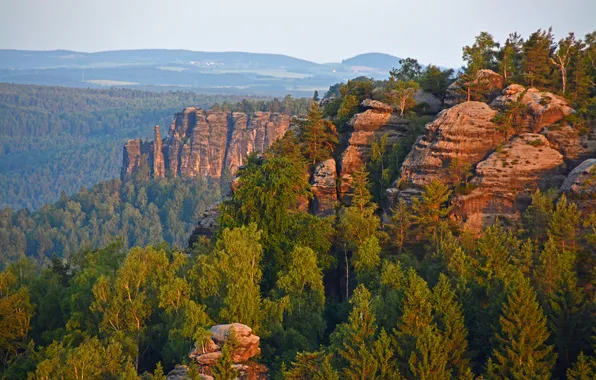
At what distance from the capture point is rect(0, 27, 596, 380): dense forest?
39281mm

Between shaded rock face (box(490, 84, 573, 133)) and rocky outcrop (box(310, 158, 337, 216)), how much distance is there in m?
11.9

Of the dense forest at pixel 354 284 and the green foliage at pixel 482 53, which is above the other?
the green foliage at pixel 482 53

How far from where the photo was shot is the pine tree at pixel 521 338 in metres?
37.6

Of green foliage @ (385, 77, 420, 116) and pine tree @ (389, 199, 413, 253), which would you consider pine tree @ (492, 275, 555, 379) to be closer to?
pine tree @ (389, 199, 413, 253)

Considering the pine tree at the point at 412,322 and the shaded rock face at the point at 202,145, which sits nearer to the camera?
the pine tree at the point at 412,322

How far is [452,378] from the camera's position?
38.7 meters

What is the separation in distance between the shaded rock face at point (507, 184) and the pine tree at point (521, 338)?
13557mm

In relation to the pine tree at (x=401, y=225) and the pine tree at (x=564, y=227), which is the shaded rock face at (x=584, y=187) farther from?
the pine tree at (x=401, y=225)

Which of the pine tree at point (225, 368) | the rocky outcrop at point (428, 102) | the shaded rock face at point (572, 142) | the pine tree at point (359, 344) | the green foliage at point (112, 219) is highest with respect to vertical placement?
the rocky outcrop at point (428, 102)

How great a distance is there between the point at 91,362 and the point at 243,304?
829 centimetres

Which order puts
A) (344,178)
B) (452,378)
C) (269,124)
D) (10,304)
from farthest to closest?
(269,124) → (344,178) → (10,304) → (452,378)

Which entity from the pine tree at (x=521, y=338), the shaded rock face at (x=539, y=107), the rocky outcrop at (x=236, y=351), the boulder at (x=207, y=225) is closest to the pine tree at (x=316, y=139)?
the boulder at (x=207, y=225)

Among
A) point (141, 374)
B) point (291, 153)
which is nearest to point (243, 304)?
point (141, 374)

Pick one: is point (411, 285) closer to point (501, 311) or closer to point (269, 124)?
point (501, 311)
